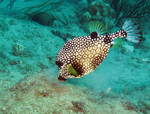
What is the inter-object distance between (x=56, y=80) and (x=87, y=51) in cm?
92

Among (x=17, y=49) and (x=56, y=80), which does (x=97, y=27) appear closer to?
(x=56, y=80)

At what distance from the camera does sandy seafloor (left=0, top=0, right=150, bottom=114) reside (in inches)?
77.6

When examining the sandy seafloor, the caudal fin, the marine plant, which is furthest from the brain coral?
the caudal fin

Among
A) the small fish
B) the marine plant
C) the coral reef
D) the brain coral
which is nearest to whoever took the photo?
the small fish

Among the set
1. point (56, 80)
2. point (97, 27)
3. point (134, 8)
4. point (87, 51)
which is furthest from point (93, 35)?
point (134, 8)

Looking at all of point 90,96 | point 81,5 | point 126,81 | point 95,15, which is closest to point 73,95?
point 90,96

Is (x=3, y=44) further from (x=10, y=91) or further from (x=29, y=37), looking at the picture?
(x=10, y=91)

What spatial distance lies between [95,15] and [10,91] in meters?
5.99

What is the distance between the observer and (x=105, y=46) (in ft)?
6.92

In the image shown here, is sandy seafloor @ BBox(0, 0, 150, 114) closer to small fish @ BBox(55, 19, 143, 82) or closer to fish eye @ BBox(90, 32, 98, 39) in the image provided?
small fish @ BBox(55, 19, 143, 82)

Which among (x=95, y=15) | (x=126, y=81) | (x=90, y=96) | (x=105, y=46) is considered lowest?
(x=126, y=81)

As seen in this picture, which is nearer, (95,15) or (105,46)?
(105,46)

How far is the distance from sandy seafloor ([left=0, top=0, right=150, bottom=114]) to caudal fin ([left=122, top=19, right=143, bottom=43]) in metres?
1.29

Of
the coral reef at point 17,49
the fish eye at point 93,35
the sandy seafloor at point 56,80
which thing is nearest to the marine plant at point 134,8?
the sandy seafloor at point 56,80
